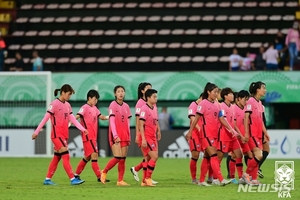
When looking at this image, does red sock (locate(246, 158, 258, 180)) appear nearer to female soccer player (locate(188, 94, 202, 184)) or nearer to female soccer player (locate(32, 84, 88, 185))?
female soccer player (locate(188, 94, 202, 184))

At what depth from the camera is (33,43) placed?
3444 centimetres

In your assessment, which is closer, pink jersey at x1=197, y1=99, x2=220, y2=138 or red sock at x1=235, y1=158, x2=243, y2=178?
pink jersey at x1=197, y1=99, x2=220, y2=138

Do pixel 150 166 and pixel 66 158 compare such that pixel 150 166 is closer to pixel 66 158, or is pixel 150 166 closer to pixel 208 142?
pixel 208 142

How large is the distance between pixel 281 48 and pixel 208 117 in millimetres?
16226

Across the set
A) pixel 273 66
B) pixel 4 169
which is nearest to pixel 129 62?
pixel 273 66

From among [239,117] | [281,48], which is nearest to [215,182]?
[239,117]

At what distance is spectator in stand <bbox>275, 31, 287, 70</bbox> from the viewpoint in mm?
30281

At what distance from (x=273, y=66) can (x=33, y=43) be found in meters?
10.4

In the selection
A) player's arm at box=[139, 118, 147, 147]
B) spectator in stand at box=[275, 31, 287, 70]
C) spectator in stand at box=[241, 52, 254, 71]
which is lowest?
player's arm at box=[139, 118, 147, 147]

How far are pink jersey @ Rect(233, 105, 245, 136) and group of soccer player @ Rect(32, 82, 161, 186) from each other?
1.55 meters

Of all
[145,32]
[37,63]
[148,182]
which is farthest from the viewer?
[145,32]

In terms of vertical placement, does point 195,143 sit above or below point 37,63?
below

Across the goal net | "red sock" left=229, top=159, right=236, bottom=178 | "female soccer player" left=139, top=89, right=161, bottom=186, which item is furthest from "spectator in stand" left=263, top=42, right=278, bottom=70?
"female soccer player" left=139, top=89, right=161, bottom=186

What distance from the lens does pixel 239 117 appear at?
53.0 ft
